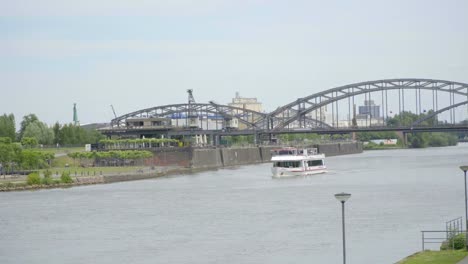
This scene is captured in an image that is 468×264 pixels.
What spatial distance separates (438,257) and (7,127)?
9211 centimetres

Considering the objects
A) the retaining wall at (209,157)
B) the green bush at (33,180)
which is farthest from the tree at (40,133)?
the green bush at (33,180)

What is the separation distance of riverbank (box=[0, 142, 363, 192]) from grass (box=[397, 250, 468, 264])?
45043 millimetres

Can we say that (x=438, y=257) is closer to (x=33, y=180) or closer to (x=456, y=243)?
(x=456, y=243)

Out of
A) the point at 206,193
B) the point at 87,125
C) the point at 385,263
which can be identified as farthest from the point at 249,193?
the point at 87,125

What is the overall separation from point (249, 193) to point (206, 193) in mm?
2762

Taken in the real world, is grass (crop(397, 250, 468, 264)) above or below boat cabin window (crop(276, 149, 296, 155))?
below

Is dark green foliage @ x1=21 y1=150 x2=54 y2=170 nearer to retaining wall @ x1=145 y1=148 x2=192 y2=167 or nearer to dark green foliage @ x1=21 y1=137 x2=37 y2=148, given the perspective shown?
dark green foliage @ x1=21 y1=137 x2=37 y2=148

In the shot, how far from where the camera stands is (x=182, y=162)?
348ft

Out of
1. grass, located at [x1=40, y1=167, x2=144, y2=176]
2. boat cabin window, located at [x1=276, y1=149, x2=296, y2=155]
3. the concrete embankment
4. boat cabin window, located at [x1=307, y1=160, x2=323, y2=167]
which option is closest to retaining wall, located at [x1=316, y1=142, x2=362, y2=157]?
the concrete embankment

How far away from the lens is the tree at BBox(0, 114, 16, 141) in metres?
113

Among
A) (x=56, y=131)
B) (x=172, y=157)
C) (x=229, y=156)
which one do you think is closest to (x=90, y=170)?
(x=172, y=157)

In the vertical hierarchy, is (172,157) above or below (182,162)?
above

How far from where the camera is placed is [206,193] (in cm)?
6350

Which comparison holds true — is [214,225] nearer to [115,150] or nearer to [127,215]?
[127,215]
